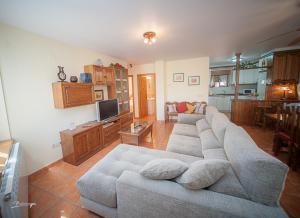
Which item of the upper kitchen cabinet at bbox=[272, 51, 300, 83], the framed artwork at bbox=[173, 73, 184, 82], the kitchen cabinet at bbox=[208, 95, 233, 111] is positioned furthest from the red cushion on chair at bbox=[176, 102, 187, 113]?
the upper kitchen cabinet at bbox=[272, 51, 300, 83]

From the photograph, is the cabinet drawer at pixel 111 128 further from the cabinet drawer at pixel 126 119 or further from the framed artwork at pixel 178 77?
the framed artwork at pixel 178 77

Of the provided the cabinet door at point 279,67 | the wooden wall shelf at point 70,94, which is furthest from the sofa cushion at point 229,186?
the cabinet door at point 279,67

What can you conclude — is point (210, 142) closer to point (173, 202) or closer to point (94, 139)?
point (173, 202)

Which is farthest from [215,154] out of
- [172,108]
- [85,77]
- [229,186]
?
[172,108]

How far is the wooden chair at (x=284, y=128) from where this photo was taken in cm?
229

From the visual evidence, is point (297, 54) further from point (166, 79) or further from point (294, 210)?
point (294, 210)

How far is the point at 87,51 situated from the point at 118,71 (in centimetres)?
113

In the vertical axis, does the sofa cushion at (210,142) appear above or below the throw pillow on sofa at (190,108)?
below

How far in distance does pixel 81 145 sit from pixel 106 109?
1183mm

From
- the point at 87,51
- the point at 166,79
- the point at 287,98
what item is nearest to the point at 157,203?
the point at 87,51

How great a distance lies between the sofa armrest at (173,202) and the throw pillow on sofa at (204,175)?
0.06m

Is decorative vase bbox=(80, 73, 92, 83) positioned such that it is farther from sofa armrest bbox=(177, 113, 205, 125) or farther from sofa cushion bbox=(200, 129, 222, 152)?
sofa cushion bbox=(200, 129, 222, 152)

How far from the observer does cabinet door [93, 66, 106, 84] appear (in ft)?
10.9

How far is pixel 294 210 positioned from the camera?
152 centimetres
